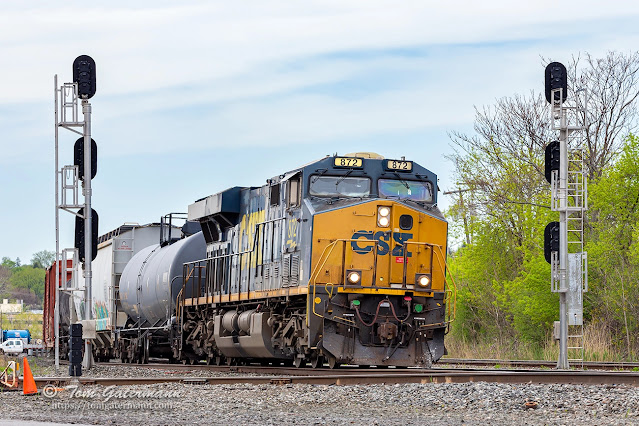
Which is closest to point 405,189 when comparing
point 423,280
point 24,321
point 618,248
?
point 423,280

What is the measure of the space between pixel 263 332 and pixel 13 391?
573cm

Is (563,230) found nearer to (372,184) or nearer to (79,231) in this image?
(372,184)

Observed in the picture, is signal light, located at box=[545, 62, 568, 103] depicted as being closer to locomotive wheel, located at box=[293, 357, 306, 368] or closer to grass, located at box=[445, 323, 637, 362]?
grass, located at box=[445, 323, 637, 362]

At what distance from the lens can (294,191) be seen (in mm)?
17719

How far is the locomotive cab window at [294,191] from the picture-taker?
1750 centimetres

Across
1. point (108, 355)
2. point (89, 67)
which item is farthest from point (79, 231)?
point (108, 355)

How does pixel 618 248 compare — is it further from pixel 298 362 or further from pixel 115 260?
pixel 115 260

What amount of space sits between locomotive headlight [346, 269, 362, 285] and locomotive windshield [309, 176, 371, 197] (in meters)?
1.46

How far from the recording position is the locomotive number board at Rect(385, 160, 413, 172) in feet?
57.4

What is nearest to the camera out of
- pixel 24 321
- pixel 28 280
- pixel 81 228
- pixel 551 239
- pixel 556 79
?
pixel 81 228

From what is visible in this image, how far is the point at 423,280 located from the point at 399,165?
214 cm

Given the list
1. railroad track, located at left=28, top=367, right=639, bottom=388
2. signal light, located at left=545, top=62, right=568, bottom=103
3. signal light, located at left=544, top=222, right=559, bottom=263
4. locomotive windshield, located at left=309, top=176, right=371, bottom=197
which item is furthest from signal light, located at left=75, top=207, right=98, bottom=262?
signal light, located at left=545, top=62, right=568, bottom=103

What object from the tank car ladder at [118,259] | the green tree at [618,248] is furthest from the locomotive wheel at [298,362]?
the green tree at [618,248]

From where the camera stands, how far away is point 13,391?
1362 cm
